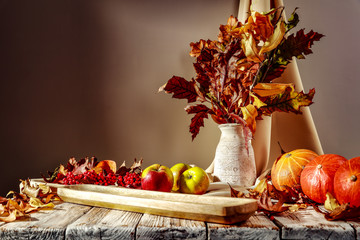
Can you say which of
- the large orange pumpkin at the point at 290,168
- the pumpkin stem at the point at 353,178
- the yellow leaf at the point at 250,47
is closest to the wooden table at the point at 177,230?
the pumpkin stem at the point at 353,178

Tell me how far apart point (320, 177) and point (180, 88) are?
1.70ft

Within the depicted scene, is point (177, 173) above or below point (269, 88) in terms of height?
below

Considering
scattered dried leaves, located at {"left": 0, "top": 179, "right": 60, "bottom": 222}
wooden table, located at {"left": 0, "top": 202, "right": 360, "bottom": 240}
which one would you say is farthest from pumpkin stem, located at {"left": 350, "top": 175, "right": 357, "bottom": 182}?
scattered dried leaves, located at {"left": 0, "top": 179, "right": 60, "bottom": 222}

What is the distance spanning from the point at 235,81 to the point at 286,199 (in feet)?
1.37

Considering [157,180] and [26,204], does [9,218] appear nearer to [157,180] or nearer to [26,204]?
[26,204]

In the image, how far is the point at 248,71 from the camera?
38.2 inches

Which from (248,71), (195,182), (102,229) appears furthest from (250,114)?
(102,229)

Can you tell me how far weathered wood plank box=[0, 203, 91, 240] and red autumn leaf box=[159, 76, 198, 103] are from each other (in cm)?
51

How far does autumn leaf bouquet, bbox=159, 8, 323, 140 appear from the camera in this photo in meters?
0.90

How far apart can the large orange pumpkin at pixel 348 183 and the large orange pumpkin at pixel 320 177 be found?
0.12 ft

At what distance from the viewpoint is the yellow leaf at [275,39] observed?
876mm

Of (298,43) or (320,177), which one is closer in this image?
(320,177)

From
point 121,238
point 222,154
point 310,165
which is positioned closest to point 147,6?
point 222,154

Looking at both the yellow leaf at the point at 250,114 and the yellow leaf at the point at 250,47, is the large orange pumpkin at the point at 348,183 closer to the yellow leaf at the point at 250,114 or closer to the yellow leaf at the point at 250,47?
the yellow leaf at the point at 250,114
